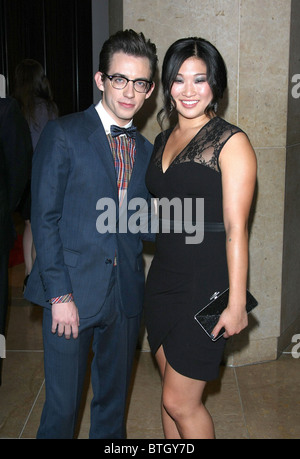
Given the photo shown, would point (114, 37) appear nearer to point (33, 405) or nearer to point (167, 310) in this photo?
point (167, 310)

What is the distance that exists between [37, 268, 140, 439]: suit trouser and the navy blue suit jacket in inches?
2.8

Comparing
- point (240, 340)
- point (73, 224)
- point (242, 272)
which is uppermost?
point (73, 224)

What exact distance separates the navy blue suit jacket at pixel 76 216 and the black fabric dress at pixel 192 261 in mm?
145

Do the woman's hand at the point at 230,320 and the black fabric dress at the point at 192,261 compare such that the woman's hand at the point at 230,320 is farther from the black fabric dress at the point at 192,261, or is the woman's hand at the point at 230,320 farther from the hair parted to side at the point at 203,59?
the hair parted to side at the point at 203,59

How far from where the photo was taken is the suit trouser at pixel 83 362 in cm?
231

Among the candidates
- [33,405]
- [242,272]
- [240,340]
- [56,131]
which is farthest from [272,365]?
[56,131]

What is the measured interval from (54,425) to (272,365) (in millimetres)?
1923

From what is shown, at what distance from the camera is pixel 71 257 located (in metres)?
2.25

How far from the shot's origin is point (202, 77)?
7.32ft

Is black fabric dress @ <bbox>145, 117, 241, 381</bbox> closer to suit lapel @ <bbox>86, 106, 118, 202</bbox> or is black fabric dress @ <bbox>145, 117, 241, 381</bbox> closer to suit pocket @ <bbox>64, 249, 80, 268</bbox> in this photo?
suit lapel @ <bbox>86, 106, 118, 202</bbox>

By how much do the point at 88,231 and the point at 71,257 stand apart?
122mm
